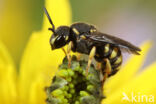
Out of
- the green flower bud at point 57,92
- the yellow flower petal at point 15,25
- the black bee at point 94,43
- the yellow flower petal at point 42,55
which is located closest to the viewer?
the green flower bud at point 57,92

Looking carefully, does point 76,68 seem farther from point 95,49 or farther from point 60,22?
point 60,22

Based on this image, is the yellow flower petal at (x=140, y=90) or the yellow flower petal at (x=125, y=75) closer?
the yellow flower petal at (x=140, y=90)

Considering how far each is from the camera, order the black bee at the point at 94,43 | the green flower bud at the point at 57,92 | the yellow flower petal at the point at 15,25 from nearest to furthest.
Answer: the green flower bud at the point at 57,92 < the black bee at the point at 94,43 < the yellow flower petal at the point at 15,25

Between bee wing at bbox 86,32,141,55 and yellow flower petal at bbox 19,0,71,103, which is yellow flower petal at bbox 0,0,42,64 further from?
bee wing at bbox 86,32,141,55

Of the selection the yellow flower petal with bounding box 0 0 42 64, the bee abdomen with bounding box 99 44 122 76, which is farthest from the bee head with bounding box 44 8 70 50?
the yellow flower petal with bounding box 0 0 42 64

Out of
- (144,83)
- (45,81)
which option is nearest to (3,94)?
(45,81)

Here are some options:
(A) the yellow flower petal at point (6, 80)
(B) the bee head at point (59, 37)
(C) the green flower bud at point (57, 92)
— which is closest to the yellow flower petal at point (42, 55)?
(A) the yellow flower petal at point (6, 80)

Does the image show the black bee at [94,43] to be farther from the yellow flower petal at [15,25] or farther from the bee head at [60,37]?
the yellow flower petal at [15,25]
